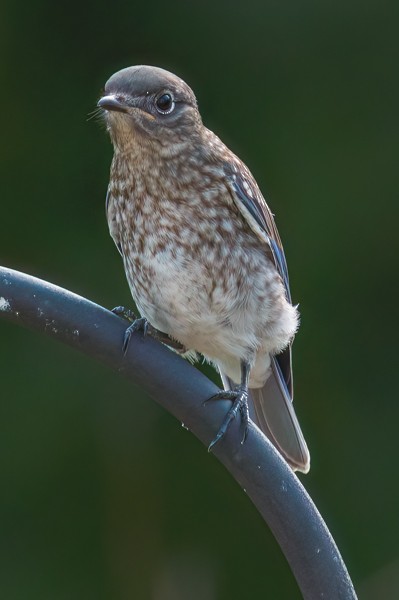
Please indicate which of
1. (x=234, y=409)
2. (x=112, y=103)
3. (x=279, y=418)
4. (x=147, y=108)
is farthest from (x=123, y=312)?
(x=279, y=418)

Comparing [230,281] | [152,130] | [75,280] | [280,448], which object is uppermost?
[152,130]

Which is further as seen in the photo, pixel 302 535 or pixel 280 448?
pixel 280 448

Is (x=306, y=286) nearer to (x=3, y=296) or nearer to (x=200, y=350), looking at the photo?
(x=200, y=350)

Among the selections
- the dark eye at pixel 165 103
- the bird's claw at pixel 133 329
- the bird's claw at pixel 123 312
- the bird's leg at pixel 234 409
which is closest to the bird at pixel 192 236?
the dark eye at pixel 165 103

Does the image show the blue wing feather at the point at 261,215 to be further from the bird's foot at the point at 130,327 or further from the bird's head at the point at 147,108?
the bird's foot at the point at 130,327

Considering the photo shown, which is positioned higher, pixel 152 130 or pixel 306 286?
pixel 152 130

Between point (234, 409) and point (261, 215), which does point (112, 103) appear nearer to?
point (261, 215)

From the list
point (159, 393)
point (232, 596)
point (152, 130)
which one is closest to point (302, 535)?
point (159, 393)
